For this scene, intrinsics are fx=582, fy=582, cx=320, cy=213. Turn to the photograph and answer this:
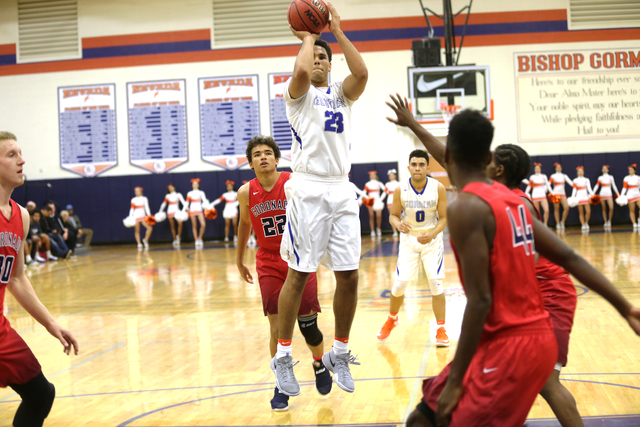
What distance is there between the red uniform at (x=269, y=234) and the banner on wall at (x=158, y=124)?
1526 cm

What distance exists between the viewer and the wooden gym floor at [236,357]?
3.83m

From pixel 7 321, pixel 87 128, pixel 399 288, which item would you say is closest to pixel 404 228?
pixel 399 288

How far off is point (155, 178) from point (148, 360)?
1459 centimetres

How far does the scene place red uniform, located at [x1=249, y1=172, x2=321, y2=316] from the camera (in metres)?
4.39

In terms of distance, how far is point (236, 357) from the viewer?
5.29m

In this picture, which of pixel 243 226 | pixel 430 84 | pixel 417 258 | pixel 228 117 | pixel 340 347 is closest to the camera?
pixel 340 347

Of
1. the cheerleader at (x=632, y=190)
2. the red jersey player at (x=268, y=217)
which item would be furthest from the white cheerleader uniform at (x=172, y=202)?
the red jersey player at (x=268, y=217)

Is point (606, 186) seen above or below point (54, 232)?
above

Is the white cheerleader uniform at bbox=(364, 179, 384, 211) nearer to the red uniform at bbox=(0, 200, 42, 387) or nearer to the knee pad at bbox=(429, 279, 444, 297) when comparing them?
the knee pad at bbox=(429, 279, 444, 297)

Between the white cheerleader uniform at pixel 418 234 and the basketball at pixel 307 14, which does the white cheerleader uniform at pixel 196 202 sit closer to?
the white cheerleader uniform at pixel 418 234

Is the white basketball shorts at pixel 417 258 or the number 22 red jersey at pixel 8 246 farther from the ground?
the number 22 red jersey at pixel 8 246

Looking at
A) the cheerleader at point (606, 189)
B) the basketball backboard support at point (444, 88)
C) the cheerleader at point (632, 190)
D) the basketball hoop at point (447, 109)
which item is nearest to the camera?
the basketball backboard support at point (444, 88)

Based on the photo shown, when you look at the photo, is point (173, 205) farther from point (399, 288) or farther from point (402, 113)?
point (402, 113)

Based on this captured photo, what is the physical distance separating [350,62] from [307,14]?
1.31ft
